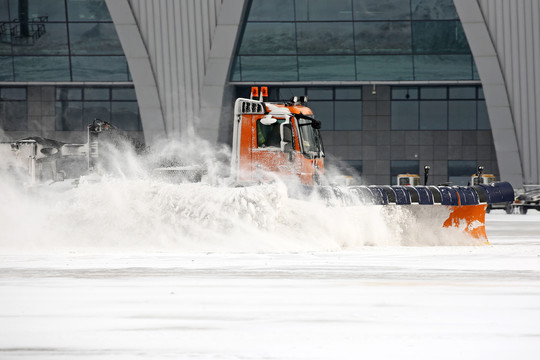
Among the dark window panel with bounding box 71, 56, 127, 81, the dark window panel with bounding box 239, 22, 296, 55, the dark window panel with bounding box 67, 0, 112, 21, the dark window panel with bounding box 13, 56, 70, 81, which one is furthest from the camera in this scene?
the dark window panel with bounding box 13, 56, 70, 81

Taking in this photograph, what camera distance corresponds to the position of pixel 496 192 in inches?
674

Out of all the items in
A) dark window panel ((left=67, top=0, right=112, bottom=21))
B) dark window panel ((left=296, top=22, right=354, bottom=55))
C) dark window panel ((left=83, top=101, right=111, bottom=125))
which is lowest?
dark window panel ((left=83, top=101, right=111, bottom=125))

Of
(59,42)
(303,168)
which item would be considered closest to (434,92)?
(59,42)

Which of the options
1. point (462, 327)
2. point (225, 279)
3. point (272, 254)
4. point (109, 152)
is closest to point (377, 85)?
point (109, 152)

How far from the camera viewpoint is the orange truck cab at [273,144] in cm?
1636

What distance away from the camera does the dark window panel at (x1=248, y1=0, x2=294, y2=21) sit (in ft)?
136

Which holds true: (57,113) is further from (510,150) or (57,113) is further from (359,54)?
(510,150)

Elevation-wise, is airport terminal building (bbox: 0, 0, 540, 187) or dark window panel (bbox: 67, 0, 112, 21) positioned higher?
dark window panel (bbox: 67, 0, 112, 21)

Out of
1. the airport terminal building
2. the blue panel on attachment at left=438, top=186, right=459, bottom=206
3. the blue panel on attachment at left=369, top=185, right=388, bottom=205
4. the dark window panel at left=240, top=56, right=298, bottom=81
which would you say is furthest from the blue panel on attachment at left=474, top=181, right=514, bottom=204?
the dark window panel at left=240, top=56, right=298, bottom=81

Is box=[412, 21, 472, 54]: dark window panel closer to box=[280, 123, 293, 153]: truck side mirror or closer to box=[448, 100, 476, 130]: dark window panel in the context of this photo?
box=[448, 100, 476, 130]: dark window panel

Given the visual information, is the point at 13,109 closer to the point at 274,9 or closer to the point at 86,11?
the point at 86,11

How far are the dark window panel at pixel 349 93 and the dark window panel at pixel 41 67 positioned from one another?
1354 centimetres

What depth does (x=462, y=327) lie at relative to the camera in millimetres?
7004

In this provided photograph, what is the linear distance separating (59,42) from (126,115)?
195 inches
